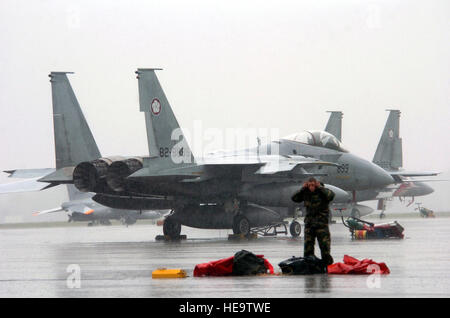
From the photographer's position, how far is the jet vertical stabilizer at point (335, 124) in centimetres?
4506

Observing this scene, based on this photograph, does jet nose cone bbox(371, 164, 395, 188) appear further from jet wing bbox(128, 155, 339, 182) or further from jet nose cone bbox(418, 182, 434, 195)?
jet nose cone bbox(418, 182, 434, 195)

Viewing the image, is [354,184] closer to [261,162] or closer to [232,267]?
[261,162]

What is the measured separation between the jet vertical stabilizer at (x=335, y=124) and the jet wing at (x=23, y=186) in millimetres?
19768

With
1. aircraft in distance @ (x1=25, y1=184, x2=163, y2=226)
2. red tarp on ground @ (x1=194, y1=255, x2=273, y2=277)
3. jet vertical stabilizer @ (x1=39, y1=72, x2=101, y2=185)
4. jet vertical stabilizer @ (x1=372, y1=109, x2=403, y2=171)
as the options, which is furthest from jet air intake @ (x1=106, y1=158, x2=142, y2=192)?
aircraft in distance @ (x1=25, y1=184, x2=163, y2=226)

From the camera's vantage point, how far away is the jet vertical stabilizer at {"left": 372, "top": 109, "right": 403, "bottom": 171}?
49.6 m

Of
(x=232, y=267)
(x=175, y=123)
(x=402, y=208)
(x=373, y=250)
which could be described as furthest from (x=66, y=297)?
(x=402, y=208)

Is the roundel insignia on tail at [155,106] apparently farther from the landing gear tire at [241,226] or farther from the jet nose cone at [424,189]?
the jet nose cone at [424,189]

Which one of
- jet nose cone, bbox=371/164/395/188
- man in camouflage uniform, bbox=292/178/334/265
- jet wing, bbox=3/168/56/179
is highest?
man in camouflage uniform, bbox=292/178/334/265

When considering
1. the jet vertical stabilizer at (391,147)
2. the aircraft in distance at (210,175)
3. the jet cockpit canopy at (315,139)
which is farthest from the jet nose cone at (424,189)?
the jet cockpit canopy at (315,139)

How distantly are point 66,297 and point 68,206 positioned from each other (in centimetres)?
4945

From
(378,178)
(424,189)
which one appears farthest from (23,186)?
(424,189)

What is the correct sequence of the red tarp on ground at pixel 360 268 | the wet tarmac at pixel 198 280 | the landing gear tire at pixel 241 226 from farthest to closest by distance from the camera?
the landing gear tire at pixel 241 226
the red tarp on ground at pixel 360 268
the wet tarmac at pixel 198 280

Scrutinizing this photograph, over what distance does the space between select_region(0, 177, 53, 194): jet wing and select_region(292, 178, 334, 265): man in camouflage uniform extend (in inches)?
639

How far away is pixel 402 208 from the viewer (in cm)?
10638
